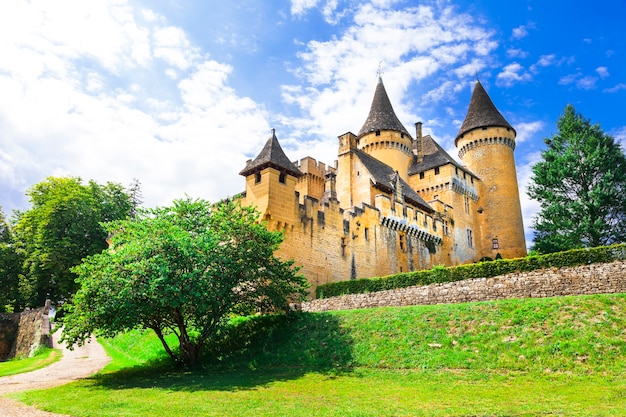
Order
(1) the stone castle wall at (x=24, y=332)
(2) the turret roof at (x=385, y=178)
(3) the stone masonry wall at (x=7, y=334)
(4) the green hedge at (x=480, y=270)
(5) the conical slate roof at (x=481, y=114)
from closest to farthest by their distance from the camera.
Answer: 1. (4) the green hedge at (x=480, y=270)
2. (1) the stone castle wall at (x=24, y=332)
3. (3) the stone masonry wall at (x=7, y=334)
4. (2) the turret roof at (x=385, y=178)
5. (5) the conical slate roof at (x=481, y=114)

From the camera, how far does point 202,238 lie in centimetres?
1856

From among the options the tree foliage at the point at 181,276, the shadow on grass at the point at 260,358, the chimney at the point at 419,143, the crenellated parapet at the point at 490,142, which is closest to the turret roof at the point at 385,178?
the chimney at the point at 419,143

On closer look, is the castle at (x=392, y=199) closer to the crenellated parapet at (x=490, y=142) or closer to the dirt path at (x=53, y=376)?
the crenellated parapet at (x=490, y=142)

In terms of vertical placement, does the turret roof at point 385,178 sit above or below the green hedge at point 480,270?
above

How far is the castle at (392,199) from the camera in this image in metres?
28.2

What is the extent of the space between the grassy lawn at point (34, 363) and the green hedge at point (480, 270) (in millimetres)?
14457

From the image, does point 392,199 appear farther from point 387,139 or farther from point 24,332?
point 24,332

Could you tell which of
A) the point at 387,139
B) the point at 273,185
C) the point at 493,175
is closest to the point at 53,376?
the point at 273,185

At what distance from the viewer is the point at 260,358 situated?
761 inches

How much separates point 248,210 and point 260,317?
17.1 feet

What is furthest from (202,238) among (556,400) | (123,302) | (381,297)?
(556,400)

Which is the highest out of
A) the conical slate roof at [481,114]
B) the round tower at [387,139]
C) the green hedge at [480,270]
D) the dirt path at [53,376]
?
the conical slate roof at [481,114]

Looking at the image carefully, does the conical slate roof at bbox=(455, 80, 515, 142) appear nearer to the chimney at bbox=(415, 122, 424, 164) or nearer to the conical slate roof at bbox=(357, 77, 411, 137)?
the chimney at bbox=(415, 122, 424, 164)

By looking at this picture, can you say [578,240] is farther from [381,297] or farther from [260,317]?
[260,317]
